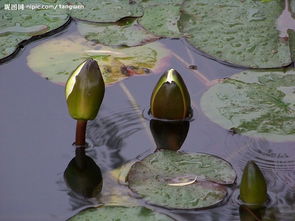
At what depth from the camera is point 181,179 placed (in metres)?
1.68

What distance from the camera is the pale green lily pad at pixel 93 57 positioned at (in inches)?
86.2

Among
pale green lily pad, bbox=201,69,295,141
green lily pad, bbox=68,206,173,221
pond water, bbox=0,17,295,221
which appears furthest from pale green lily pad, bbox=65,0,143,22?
green lily pad, bbox=68,206,173,221

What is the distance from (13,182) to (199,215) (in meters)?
0.47

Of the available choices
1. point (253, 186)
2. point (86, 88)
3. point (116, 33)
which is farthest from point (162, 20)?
point (253, 186)

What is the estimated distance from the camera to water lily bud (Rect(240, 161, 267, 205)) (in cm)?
157

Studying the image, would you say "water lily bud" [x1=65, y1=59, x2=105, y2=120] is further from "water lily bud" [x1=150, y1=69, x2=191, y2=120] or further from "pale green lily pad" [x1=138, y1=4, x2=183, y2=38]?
"pale green lily pad" [x1=138, y1=4, x2=183, y2=38]

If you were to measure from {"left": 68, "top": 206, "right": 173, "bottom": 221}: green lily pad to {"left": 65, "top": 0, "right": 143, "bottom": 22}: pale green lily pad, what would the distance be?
1.08 meters

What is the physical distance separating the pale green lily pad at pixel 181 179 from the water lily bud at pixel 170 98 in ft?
0.62

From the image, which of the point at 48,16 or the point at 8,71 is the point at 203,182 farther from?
the point at 48,16

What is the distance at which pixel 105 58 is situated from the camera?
89.5 inches

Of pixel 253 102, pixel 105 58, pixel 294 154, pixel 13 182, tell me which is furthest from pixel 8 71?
pixel 294 154

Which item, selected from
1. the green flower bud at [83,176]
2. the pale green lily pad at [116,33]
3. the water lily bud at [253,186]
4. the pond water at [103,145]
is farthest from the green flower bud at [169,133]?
the pale green lily pad at [116,33]

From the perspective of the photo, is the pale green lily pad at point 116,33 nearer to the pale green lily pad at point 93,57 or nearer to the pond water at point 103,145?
the pale green lily pad at point 93,57

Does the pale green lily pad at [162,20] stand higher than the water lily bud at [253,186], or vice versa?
the pale green lily pad at [162,20]
